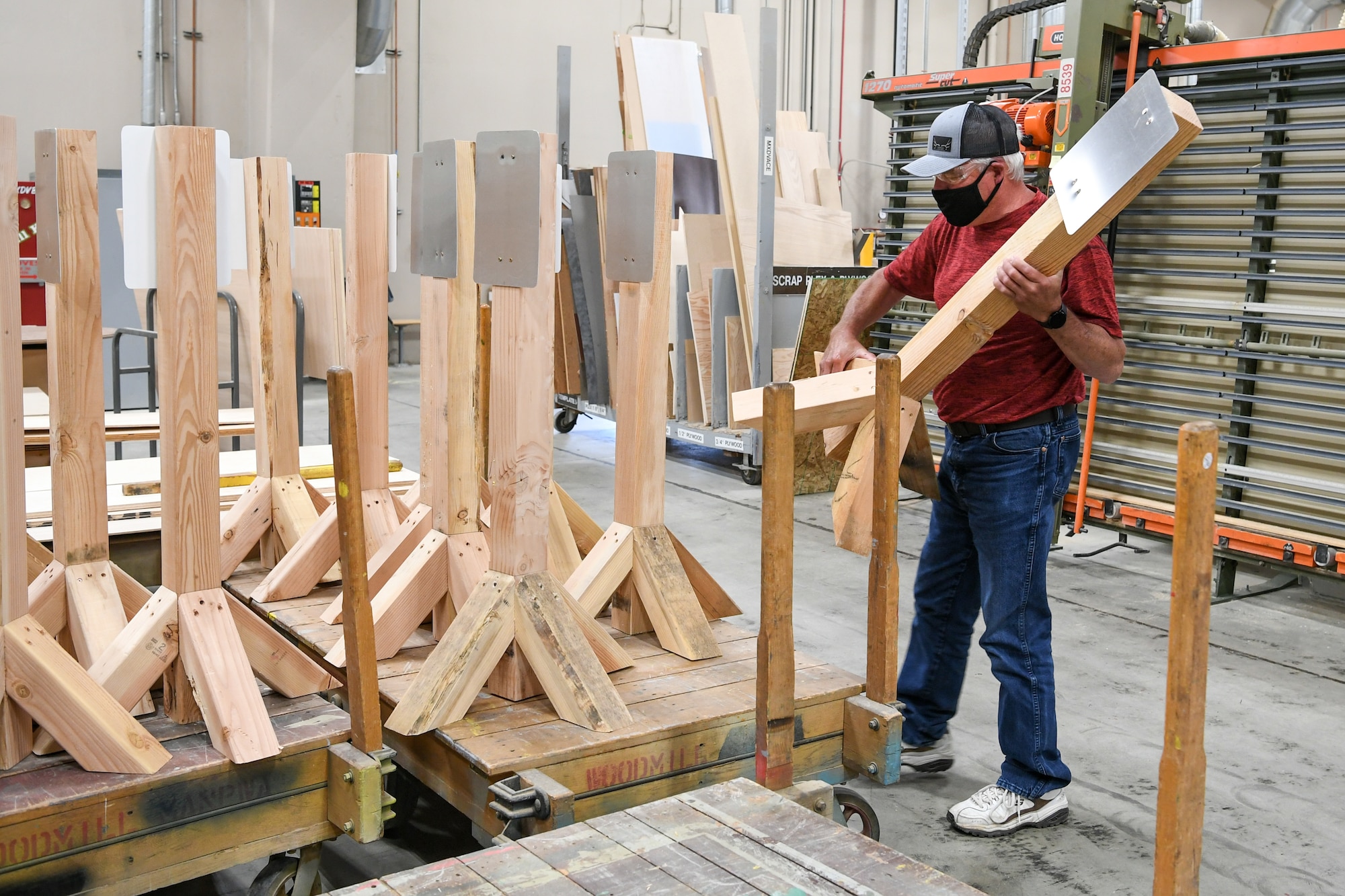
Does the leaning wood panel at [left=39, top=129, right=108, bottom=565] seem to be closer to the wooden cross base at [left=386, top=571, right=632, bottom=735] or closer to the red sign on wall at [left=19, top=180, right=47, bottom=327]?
the wooden cross base at [left=386, top=571, right=632, bottom=735]

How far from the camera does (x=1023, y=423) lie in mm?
2996

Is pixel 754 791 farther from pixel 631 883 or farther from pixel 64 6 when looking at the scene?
pixel 64 6

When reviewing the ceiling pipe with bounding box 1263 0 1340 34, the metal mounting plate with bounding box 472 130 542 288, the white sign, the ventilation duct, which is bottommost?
the metal mounting plate with bounding box 472 130 542 288

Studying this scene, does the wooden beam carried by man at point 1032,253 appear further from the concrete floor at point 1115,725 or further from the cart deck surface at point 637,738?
the concrete floor at point 1115,725

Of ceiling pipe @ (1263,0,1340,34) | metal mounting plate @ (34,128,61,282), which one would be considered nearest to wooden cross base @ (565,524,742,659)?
metal mounting plate @ (34,128,61,282)

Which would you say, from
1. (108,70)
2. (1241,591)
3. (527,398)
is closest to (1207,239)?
(1241,591)

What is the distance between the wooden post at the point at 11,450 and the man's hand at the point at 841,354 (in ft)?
5.61

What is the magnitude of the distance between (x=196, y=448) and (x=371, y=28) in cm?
920

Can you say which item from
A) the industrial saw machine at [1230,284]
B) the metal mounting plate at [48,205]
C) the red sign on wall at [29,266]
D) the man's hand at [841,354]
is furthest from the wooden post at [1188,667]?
the red sign on wall at [29,266]

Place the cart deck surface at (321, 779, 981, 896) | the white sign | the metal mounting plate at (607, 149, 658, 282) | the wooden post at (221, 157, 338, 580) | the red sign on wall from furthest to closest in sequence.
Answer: the red sign on wall < the white sign < the wooden post at (221, 157, 338, 580) < the metal mounting plate at (607, 149, 658, 282) < the cart deck surface at (321, 779, 981, 896)

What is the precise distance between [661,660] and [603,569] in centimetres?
27

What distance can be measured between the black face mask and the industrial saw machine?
7.77 feet

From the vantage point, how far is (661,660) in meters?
3.05

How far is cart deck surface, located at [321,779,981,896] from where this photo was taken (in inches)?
76.6
